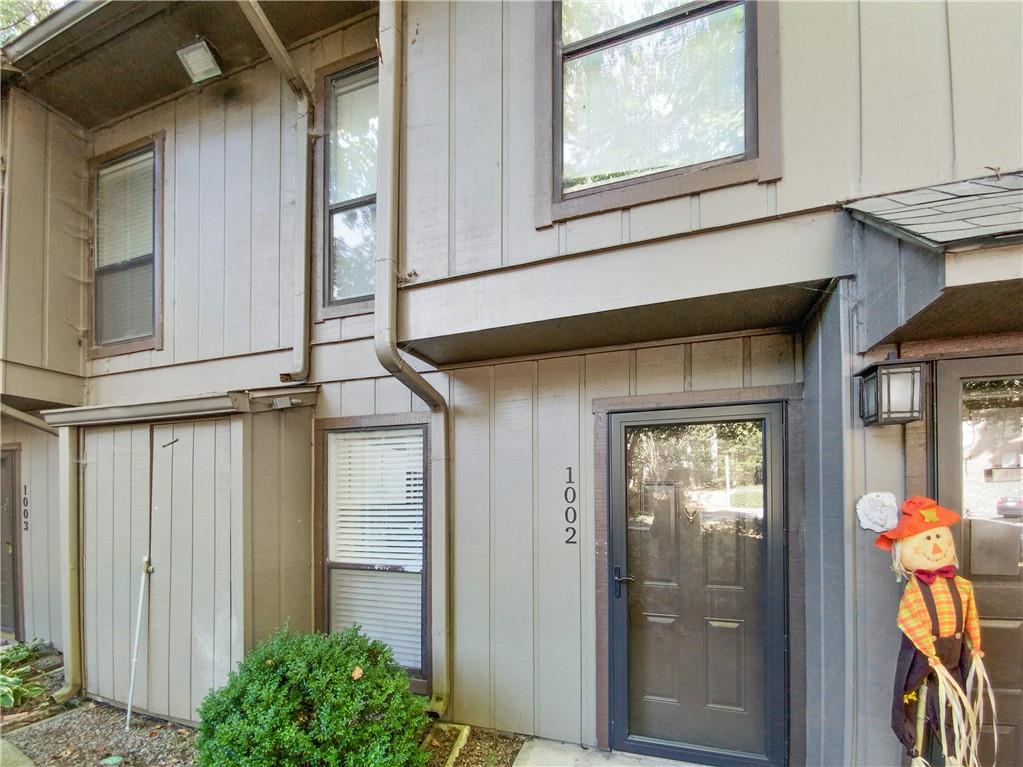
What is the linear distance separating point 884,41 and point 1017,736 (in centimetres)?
266

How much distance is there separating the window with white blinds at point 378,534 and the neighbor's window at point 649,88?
204cm

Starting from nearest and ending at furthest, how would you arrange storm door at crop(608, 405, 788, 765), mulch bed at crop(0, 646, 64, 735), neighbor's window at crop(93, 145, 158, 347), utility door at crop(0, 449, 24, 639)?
storm door at crop(608, 405, 788, 765)
mulch bed at crop(0, 646, 64, 735)
neighbor's window at crop(93, 145, 158, 347)
utility door at crop(0, 449, 24, 639)

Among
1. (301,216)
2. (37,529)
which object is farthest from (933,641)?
(37,529)

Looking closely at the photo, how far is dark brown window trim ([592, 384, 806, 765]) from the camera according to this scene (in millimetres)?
2508

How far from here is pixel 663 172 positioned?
2312mm

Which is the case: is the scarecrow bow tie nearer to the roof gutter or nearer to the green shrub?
the green shrub

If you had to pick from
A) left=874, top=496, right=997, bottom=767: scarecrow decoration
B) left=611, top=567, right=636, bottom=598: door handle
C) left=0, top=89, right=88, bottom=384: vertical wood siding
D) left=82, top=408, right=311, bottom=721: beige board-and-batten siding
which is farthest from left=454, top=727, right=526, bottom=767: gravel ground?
left=0, top=89, right=88, bottom=384: vertical wood siding

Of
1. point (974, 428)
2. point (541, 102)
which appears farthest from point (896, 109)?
point (541, 102)

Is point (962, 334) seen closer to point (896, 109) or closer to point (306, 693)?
point (896, 109)

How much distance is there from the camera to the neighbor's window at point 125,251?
14.6 ft

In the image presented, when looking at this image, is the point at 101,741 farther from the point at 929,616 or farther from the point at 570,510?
the point at 929,616

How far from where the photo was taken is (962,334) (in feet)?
6.13

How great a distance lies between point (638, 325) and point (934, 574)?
1.49m

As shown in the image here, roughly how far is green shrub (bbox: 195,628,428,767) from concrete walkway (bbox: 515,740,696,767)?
0.64 meters
